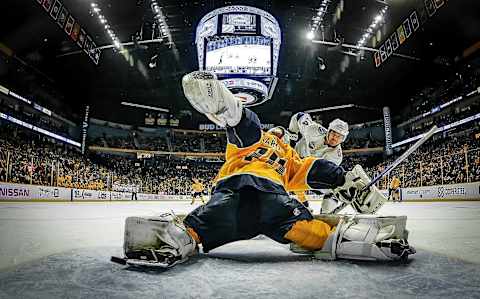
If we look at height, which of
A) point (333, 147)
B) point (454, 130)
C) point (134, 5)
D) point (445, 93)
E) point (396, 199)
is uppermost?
point (134, 5)

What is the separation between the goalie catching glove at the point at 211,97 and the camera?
6.17 ft

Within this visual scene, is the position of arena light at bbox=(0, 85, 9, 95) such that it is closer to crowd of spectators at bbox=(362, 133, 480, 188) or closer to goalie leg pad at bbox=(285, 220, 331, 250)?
crowd of spectators at bbox=(362, 133, 480, 188)

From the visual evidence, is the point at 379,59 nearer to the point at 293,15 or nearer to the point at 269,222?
the point at 293,15

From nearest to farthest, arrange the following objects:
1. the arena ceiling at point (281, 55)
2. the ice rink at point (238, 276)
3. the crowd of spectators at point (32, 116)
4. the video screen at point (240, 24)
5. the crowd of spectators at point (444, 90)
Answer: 1. the ice rink at point (238, 276)
2. the video screen at point (240, 24)
3. the arena ceiling at point (281, 55)
4. the crowd of spectators at point (32, 116)
5. the crowd of spectators at point (444, 90)

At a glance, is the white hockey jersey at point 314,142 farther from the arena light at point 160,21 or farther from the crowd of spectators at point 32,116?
the crowd of spectators at point 32,116

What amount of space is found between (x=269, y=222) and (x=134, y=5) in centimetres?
1480

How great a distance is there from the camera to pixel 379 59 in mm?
17797

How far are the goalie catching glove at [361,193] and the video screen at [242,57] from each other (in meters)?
10.8

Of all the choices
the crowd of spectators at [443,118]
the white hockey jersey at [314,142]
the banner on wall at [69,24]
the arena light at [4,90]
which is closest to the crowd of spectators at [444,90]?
the crowd of spectators at [443,118]

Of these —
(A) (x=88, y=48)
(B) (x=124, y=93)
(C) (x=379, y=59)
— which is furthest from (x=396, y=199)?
(B) (x=124, y=93)

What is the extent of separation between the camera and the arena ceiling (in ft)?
49.0

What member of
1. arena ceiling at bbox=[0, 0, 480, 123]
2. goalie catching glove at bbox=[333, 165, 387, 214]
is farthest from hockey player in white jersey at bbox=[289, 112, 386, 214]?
arena ceiling at bbox=[0, 0, 480, 123]

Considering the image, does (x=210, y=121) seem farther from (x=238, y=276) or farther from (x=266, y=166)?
(x=238, y=276)

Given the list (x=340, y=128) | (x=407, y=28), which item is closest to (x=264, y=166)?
(x=340, y=128)
